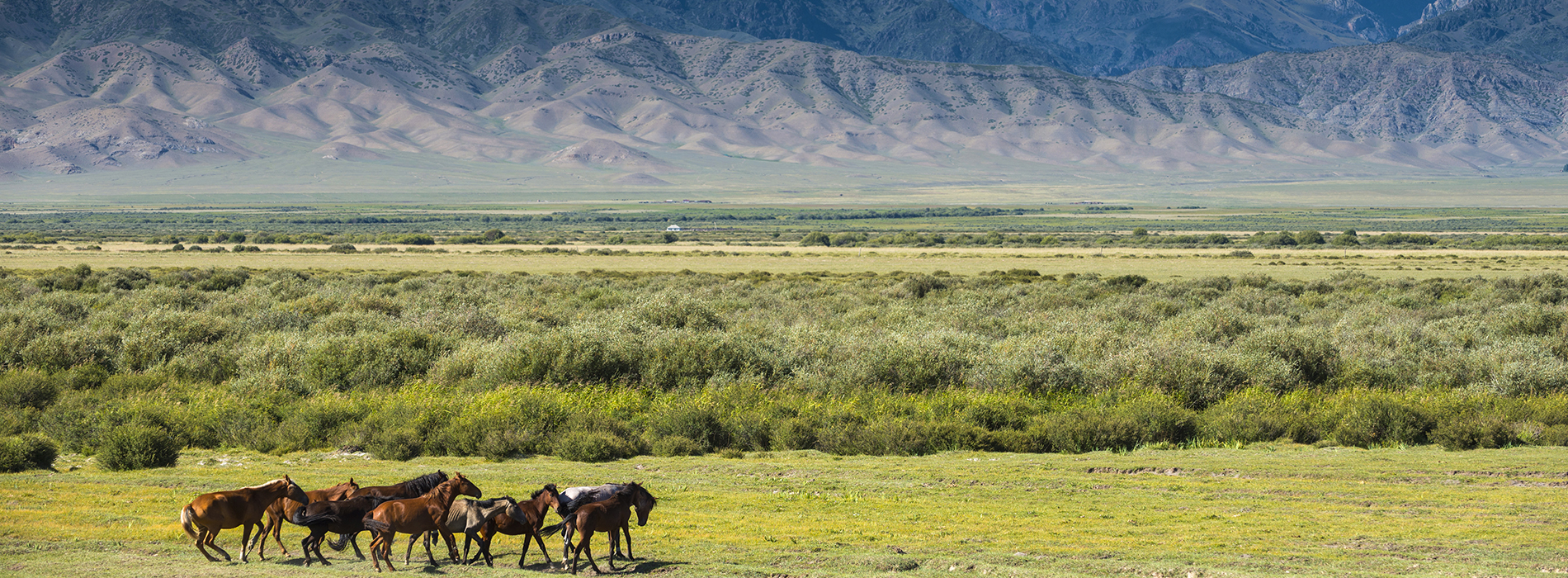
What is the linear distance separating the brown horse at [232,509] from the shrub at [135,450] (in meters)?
6.67

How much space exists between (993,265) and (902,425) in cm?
5838

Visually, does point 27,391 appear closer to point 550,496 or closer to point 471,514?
point 471,514

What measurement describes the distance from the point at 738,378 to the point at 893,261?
58.7 m

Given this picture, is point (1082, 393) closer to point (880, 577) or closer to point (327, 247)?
point (880, 577)

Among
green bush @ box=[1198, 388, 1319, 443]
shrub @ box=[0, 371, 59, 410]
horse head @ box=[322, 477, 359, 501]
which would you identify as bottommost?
green bush @ box=[1198, 388, 1319, 443]

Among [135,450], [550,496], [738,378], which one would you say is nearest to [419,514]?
[550,496]

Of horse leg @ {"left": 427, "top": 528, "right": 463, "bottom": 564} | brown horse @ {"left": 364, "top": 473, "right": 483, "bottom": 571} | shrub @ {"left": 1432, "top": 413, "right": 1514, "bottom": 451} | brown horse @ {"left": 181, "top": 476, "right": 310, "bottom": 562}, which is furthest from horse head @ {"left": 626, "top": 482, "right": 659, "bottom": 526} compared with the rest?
shrub @ {"left": 1432, "top": 413, "right": 1514, "bottom": 451}

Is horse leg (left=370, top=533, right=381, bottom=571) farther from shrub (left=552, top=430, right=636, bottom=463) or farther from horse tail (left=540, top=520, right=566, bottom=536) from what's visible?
shrub (left=552, top=430, right=636, bottom=463)

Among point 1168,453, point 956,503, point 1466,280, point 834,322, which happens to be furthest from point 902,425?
point 1466,280

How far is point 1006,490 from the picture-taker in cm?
1434

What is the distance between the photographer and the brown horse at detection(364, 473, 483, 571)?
9.29 m

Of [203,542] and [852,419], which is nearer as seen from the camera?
[203,542]

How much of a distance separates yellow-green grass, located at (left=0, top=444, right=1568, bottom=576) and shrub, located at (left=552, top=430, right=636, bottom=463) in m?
0.29

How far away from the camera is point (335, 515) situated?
953 centimetres
